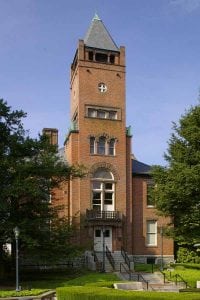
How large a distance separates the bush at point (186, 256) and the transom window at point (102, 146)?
1052cm

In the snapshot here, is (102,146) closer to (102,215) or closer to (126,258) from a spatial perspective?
(102,215)

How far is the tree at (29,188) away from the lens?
3288cm

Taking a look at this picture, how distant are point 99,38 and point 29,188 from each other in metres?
21.2

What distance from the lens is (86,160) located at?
1789 inches

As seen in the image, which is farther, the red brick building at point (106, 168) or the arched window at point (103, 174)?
the arched window at point (103, 174)

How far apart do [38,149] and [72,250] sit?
281 inches

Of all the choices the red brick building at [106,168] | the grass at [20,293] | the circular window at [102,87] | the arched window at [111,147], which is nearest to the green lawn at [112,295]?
the grass at [20,293]

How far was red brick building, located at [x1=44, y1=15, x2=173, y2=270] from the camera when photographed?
44906 millimetres

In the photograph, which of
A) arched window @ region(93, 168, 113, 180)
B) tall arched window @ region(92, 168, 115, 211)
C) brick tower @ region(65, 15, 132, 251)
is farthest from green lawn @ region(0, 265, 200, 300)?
arched window @ region(93, 168, 113, 180)

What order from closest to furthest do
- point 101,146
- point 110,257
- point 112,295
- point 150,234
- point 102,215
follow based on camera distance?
point 112,295 < point 110,257 < point 102,215 < point 101,146 < point 150,234

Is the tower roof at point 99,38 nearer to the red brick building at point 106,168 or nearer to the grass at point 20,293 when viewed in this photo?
the red brick building at point 106,168

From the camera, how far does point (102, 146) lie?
46.5m

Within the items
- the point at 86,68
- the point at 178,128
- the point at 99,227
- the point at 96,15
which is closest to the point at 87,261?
the point at 99,227

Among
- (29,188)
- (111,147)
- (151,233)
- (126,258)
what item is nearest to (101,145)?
(111,147)
